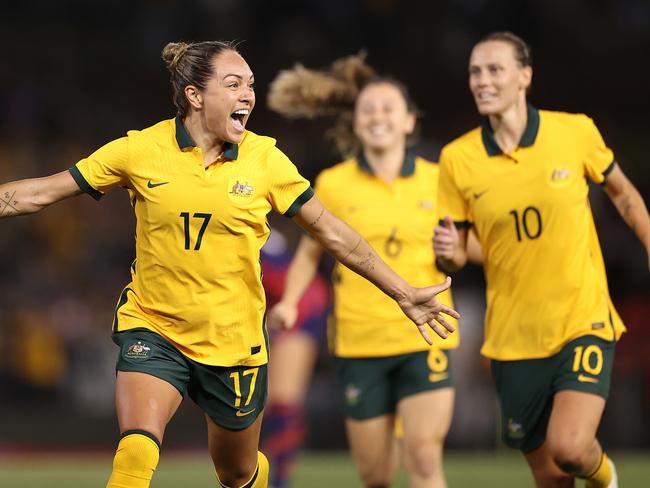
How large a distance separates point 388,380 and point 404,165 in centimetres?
115

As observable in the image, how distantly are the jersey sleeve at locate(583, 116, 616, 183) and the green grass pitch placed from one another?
3.45 m

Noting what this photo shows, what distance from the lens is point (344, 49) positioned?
48.0ft

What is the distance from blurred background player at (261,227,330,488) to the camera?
799cm

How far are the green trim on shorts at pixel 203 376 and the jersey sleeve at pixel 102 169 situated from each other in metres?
0.57

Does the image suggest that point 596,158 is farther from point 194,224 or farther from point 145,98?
point 145,98

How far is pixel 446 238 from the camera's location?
18.1ft

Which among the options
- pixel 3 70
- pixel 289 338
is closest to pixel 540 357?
pixel 289 338

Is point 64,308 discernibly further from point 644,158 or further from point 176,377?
point 176,377

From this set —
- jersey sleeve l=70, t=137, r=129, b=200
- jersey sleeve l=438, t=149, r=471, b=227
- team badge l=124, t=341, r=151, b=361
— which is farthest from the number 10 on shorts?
jersey sleeve l=70, t=137, r=129, b=200

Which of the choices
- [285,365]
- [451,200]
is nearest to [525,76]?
[451,200]

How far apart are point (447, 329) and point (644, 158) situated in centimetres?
1103

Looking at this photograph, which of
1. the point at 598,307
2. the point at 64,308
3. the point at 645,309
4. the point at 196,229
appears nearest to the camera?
the point at 196,229

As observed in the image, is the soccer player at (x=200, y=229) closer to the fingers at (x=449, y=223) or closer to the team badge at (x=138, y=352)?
the team badge at (x=138, y=352)

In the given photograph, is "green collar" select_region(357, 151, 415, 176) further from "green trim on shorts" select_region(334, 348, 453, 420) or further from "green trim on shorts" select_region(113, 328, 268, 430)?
"green trim on shorts" select_region(113, 328, 268, 430)
